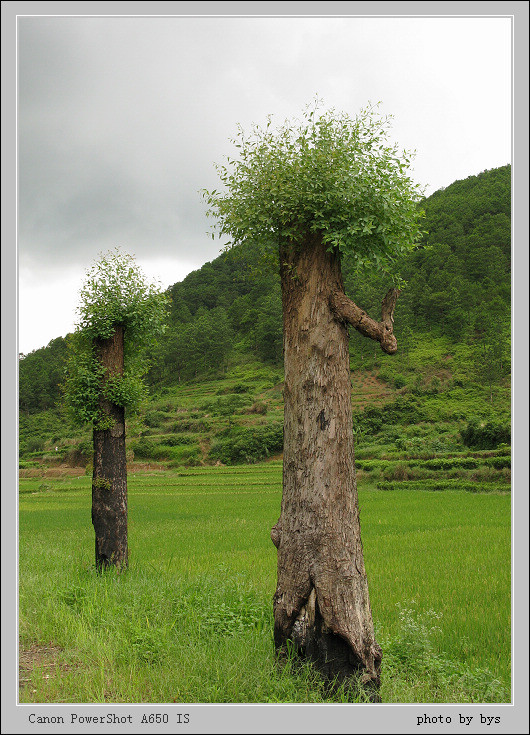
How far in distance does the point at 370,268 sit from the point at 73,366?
5850 mm

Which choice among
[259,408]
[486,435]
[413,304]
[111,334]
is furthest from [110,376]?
[413,304]

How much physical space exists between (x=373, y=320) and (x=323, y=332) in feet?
1.63

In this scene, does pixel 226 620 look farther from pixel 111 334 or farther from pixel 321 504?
pixel 111 334

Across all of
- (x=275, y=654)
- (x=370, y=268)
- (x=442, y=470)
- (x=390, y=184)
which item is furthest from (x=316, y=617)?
(x=442, y=470)

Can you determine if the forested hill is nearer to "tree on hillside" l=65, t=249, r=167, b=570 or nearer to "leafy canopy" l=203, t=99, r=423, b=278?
"tree on hillside" l=65, t=249, r=167, b=570

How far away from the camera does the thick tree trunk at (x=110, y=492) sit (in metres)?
8.66

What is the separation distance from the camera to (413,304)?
66.7 m

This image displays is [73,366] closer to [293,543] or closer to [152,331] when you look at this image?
[152,331]

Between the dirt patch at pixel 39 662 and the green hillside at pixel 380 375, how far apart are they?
24768 millimetres

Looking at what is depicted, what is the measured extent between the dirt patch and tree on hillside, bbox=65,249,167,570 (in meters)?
2.64

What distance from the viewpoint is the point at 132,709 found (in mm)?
4078

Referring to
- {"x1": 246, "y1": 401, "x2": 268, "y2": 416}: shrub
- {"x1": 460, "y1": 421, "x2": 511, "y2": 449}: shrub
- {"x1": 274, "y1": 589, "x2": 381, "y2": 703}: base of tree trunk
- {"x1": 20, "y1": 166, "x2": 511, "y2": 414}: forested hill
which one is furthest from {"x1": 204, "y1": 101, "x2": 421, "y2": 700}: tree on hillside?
{"x1": 246, "y1": 401, "x2": 268, "y2": 416}: shrub

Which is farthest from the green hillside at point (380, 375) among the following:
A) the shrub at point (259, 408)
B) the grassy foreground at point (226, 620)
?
the grassy foreground at point (226, 620)

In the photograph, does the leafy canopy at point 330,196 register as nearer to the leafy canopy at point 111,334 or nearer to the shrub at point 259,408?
the leafy canopy at point 111,334
